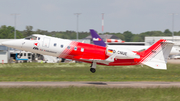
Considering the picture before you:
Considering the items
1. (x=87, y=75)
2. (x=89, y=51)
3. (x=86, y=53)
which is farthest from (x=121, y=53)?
(x=87, y=75)

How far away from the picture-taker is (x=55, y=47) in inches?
966


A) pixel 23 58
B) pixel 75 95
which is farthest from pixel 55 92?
pixel 23 58

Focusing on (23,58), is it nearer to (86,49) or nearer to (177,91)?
(86,49)

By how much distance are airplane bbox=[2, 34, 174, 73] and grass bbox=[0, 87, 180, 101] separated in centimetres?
428

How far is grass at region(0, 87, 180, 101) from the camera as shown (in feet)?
60.5

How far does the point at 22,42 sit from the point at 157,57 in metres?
13.4

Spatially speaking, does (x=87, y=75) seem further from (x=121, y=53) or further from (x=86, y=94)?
(x=86, y=94)

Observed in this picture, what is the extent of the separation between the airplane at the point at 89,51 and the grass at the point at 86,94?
14.0 feet

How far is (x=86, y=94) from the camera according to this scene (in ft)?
65.5

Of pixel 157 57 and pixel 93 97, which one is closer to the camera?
pixel 93 97

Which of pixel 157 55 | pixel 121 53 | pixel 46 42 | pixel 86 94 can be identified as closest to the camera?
pixel 86 94

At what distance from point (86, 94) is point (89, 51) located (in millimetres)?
6284

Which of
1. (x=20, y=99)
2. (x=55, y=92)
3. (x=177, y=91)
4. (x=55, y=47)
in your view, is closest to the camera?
(x=20, y=99)

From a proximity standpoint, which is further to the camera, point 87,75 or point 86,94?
point 87,75
